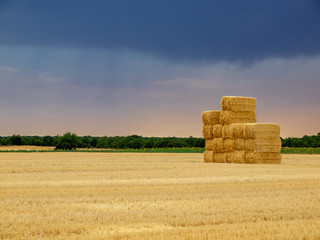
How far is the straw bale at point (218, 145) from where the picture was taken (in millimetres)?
27969

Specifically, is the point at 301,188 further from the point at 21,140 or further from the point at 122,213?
the point at 21,140

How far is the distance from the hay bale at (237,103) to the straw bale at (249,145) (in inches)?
87.5

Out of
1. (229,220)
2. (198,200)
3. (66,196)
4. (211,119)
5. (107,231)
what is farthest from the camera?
(211,119)

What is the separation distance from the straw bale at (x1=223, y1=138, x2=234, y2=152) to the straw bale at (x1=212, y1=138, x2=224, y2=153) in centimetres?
22

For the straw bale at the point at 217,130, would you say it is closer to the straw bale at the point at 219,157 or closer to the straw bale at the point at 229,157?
the straw bale at the point at 219,157

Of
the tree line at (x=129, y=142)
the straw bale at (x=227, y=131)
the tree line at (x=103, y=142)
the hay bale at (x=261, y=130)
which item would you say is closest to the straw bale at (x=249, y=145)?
the hay bale at (x=261, y=130)

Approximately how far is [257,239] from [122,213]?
298cm

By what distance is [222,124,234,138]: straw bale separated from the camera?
27109mm

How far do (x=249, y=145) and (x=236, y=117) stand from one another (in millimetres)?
2236

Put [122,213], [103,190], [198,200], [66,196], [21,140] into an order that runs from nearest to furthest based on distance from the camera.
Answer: [122,213]
[198,200]
[66,196]
[103,190]
[21,140]

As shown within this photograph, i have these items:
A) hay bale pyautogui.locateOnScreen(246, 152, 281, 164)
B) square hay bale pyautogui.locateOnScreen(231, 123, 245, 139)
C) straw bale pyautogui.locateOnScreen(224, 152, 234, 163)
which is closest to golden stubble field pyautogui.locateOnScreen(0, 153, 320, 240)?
hay bale pyautogui.locateOnScreen(246, 152, 281, 164)

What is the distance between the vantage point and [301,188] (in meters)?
13.2

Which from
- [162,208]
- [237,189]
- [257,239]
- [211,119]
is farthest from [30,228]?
[211,119]

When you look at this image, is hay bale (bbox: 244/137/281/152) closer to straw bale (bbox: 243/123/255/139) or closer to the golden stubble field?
straw bale (bbox: 243/123/255/139)
